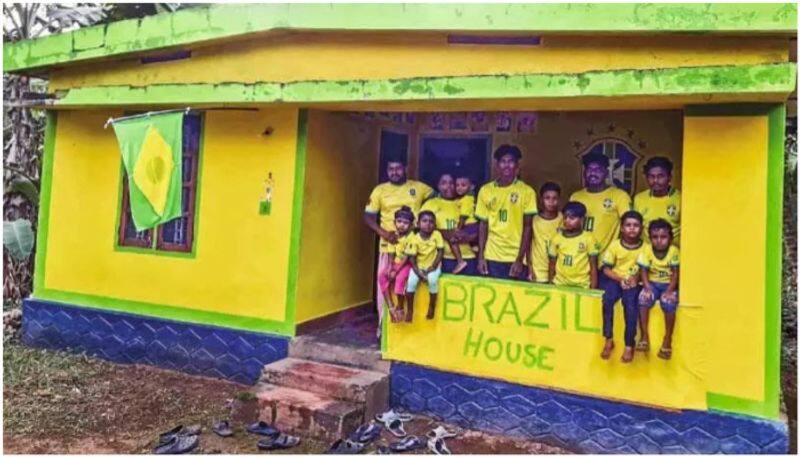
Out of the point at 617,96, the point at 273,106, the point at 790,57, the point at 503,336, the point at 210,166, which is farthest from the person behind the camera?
the point at 210,166

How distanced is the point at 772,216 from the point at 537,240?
1597 mm

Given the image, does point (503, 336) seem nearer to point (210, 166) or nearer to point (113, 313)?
point (210, 166)

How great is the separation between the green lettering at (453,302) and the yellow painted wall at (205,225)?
4.96 feet

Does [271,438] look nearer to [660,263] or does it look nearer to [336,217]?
[336,217]

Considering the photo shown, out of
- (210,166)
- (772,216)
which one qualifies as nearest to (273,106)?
(210,166)

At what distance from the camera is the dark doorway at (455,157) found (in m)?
6.70

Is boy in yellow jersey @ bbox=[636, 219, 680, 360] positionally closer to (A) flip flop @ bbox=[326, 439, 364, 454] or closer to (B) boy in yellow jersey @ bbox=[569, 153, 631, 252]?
(B) boy in yellow jersey @ bbox=[569, 153, 631, 252]

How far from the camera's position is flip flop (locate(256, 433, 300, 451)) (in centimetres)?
461

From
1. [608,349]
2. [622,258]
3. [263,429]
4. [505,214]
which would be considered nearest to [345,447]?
[263,429]

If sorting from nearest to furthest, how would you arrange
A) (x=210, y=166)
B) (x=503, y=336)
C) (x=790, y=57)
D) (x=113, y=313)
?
1. (x=790, y=57)
2. (x=503, y=336)
3. (x=210, y=166)
4. (x=113, y=313)

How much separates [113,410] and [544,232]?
12.1 ft

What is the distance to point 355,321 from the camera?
661 centimetres

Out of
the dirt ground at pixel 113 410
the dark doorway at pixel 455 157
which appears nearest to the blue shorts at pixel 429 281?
the dirt ground at pixel 113 410

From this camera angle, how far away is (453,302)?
5.09 m
